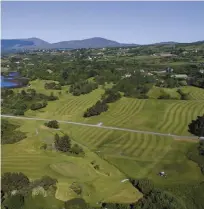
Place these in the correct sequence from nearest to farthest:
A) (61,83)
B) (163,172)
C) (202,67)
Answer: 1. (163,172)
2. (61,83)
3. (202,67)

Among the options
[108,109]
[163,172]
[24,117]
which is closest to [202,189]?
[163,172]

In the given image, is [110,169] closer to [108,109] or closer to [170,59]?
[108,109]

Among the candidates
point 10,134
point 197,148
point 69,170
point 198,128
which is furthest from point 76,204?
point 198,128

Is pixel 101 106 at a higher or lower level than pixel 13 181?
higher

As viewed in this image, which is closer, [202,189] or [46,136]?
[202,189]

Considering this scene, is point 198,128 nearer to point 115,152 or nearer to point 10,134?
point 115,152

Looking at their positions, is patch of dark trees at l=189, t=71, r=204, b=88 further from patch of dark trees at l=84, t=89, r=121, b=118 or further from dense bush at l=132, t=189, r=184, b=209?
dense bush at l=132, t=189, r=184, b=209

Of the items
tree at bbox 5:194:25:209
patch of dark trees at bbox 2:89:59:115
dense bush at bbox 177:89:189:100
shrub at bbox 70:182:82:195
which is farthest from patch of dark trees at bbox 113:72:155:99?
tree at bbox 5:194:25:209
